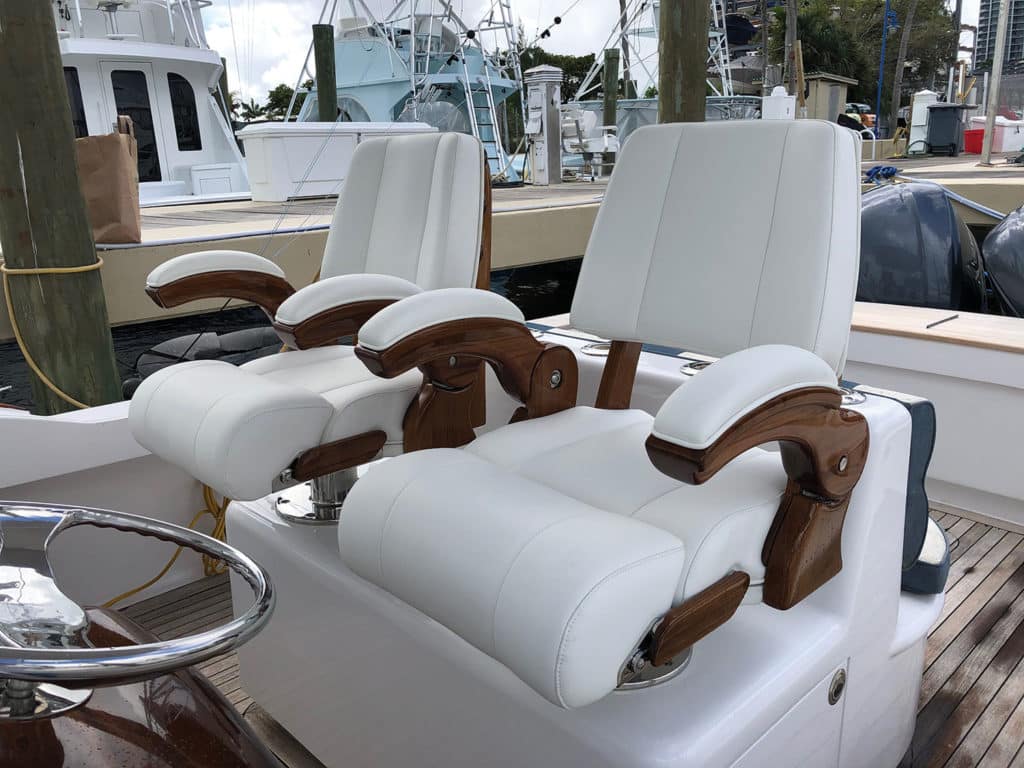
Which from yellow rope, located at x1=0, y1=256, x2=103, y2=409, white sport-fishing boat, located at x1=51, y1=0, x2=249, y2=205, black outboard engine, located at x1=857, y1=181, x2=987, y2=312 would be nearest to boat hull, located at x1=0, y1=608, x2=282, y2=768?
yellow rope, located at x1=0, y1=256, x2=103, y2=409

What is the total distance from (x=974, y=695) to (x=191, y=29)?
6761 millimetres

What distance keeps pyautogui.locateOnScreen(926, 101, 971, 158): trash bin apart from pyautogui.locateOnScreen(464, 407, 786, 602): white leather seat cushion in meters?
9.65

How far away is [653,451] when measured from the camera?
759 millimetres

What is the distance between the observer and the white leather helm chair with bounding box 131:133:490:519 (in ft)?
3.79

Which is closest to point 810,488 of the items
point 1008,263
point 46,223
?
point 46,223

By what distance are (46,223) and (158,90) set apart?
203 inches

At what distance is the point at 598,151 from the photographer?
749 cm

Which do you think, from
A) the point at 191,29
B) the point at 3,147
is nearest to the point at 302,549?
the point at 3,147

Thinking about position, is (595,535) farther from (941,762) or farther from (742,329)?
(941,762)

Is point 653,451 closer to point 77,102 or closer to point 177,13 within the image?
point 77,102

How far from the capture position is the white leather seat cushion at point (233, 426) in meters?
1.13

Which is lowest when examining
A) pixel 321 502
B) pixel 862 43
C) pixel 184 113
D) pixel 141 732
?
pixel 321 502

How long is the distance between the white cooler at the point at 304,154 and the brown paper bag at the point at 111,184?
6.22ft

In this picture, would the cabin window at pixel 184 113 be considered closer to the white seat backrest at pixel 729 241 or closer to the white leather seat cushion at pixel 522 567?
the white seat backrest at pixel 729 241
